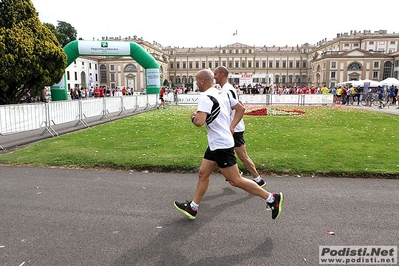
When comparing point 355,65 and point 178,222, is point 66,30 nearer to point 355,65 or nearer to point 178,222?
point 355,65

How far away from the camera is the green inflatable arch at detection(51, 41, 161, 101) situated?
73.5ft

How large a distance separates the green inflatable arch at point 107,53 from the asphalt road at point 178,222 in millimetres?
18163

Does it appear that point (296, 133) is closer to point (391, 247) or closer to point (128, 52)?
point (391, 247)

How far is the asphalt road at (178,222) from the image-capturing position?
320 cm

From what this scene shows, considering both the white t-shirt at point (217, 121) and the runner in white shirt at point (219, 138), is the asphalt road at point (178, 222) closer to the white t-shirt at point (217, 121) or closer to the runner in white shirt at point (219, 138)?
the runner in white shirt at point (219, 138)

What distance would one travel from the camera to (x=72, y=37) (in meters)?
88.5

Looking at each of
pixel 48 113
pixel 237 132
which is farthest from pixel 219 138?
pixel 48 113

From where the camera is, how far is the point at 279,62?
12344 cm

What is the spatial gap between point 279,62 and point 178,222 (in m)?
127

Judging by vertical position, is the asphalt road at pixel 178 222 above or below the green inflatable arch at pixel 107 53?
below

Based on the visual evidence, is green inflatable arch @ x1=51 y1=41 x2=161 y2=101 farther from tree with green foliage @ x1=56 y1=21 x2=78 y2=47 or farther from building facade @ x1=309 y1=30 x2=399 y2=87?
building facade @ x1=309 y1=30 x2=399 y2=87

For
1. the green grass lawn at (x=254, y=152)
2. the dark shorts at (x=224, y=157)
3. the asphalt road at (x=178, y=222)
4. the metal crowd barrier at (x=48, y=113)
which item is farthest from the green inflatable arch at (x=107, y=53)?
the dark shorts at (x=224, y=157)

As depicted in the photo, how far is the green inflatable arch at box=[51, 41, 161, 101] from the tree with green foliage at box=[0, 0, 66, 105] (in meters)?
8.06

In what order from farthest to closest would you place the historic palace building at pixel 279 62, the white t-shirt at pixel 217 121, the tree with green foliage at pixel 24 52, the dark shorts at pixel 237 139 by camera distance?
the historic palace building at pixel 279 62, the tree with green foliage at pixel 24 52, the dark shorts at pixel 237 139, the white t-shirt at pixel 217 121
